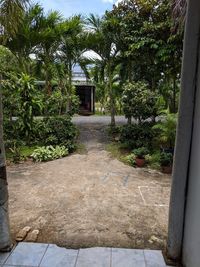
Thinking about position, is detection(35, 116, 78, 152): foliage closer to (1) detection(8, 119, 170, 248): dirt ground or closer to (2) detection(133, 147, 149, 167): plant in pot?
(1) detection(8, 119, 170, 248): dirt ground

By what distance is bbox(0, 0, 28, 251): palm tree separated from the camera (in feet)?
10.4

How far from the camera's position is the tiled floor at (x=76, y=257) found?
3047 millimetres

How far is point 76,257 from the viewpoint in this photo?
3.17 m

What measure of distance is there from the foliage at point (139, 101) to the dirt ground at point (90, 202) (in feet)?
5.60

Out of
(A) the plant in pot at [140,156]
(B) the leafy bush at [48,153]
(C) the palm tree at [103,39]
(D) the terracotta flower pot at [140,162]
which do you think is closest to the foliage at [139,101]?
(A) the plant in pot at [140,156]

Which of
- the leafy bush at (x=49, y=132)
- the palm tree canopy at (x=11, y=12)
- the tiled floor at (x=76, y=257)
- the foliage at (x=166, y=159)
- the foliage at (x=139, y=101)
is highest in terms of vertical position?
the palm tree canopy at (x=11, y=12)

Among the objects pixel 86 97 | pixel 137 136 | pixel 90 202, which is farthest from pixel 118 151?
pixel 86 97

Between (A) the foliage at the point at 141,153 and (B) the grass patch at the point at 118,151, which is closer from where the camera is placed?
(A) the foliage at the point at 141,153

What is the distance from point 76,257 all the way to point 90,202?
1.62 metres

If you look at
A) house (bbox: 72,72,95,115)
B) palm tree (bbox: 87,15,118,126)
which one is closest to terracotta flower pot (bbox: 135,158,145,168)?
palm tree (bbox: 87,15,118,126)

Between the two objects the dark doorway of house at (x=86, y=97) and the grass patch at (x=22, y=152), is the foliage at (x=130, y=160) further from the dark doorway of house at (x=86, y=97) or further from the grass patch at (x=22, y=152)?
the dark doorway of house at (x=86, y=97)

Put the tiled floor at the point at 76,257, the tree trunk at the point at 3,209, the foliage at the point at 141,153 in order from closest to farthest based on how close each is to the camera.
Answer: the tiled floor at the point at 76,257, the tree trunk at the point at 3,209, the foliage at the point at 141,153

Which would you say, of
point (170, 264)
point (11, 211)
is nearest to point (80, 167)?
point (11, 211)

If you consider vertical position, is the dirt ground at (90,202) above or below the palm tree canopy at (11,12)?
Result: below
